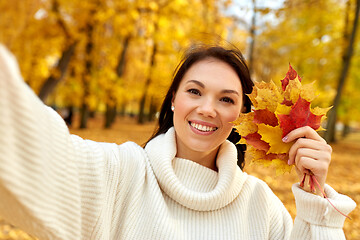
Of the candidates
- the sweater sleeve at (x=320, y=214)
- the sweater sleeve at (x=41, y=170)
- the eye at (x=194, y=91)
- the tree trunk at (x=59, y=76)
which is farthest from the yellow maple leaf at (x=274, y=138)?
the tree trunk at (x=59, y=76)

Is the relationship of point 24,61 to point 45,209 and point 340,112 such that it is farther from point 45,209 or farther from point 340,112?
point 340,112

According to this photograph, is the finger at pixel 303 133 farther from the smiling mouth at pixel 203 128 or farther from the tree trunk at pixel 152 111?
the tree trunk at pixel 152 111

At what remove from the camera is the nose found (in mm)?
1609

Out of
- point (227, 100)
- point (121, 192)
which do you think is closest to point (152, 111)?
point (227, 100)

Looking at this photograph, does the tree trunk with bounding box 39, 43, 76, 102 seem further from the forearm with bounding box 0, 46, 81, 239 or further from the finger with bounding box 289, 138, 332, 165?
the finger with bounding box 289, 138, 332, 165

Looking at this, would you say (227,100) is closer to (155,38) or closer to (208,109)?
(208,109)

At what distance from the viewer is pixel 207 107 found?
5.30ft

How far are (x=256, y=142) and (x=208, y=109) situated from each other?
0.34m

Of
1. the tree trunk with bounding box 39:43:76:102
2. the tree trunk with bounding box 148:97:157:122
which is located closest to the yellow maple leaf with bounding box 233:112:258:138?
the tree trunk with bounding box 39:43:76:102

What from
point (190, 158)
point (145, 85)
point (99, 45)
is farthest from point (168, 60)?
point (190, 158)

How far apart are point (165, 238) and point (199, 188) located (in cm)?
34

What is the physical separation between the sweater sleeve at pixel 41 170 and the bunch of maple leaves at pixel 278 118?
73cm

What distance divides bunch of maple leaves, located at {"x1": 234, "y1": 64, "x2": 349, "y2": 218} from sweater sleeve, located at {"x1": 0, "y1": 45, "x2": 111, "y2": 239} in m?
0.73

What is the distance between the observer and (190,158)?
180cm
